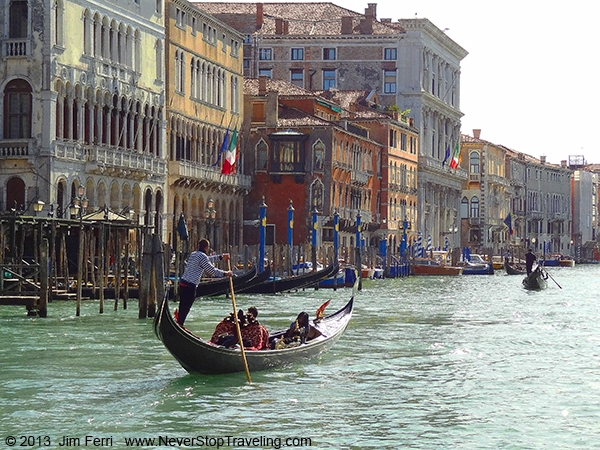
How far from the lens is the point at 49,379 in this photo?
1444 cm

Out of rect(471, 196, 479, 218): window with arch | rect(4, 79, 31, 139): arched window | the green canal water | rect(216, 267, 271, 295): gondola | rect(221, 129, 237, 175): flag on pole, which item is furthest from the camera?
rect(471, 196, 479, 218): window with arch

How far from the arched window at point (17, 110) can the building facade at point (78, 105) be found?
22 mm

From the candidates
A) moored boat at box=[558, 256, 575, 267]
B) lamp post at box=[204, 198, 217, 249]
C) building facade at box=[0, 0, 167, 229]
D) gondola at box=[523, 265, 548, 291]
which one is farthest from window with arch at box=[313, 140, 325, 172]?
moored boat at box=[558, 256, 575, 267]

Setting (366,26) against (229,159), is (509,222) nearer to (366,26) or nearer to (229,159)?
(366,26)

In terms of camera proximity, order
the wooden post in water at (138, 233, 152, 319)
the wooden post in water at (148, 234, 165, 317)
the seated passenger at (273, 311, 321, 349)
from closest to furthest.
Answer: the seated passenger at (273, 311, 321, 349)
the wooden post in water at (148, 234, 165, 317)
the wooden post in water at (138, 233, 152, 319)

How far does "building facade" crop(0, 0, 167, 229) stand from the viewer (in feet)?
103

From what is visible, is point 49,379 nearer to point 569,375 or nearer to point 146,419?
point 146,419

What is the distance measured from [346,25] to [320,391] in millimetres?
49004

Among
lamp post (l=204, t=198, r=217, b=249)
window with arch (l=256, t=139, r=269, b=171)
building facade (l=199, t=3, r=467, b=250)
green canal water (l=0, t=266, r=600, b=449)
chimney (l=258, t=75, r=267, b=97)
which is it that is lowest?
green canal water (l=0, t=266, r=600, b=449)

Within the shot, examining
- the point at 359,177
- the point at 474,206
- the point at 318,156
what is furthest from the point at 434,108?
the point at 318,156

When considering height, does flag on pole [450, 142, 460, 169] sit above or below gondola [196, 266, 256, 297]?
above

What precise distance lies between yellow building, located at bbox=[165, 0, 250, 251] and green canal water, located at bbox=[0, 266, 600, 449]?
1693cm

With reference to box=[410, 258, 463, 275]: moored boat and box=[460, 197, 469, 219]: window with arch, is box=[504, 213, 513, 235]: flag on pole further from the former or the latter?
box=[410, 258, 463, 275]: moored boat

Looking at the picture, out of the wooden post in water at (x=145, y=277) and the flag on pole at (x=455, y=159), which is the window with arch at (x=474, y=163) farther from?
the wooden post in water at (x=145, y=277)
